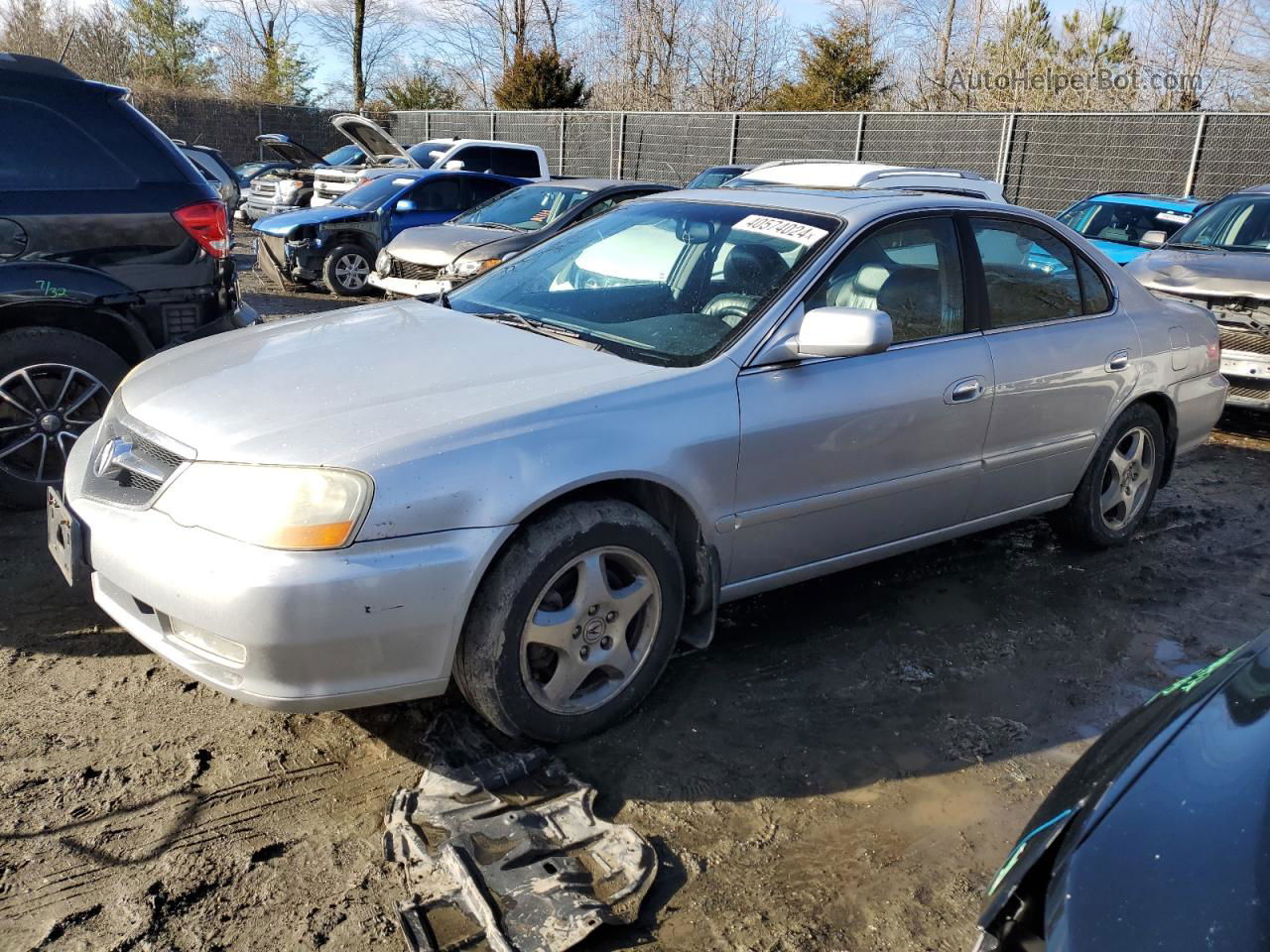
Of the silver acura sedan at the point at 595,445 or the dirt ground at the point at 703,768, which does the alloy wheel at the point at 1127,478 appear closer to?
the silver acura sedan at the point at 595,445

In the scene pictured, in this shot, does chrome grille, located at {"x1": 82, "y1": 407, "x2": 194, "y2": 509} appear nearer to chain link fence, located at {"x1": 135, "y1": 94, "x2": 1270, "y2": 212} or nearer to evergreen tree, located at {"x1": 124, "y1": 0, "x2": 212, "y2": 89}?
chain link fence, located at {"x1": 135, "y1": 94, "x2": 1270, "y2": 212}

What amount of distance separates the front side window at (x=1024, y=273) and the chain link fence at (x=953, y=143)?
13.0 metres

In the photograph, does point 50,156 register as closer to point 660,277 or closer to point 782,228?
point 660,277

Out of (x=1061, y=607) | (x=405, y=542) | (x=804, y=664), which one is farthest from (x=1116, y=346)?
(x=405, y=542)

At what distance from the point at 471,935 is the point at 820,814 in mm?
1066

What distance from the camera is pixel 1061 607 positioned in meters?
4.39

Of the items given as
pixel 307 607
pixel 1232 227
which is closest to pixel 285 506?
pixel 307 607

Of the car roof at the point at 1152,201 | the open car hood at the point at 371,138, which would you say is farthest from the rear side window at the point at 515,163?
the car roof at the point at 1152,201

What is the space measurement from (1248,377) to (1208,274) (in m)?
0.82

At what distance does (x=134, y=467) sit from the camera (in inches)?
116

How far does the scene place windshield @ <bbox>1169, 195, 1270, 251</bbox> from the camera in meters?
8.09

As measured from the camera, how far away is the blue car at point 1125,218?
10906mm

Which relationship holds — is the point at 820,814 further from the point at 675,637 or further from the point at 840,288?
the point at 840,288

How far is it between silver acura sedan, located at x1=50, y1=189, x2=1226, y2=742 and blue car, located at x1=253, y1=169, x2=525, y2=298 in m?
8.31
